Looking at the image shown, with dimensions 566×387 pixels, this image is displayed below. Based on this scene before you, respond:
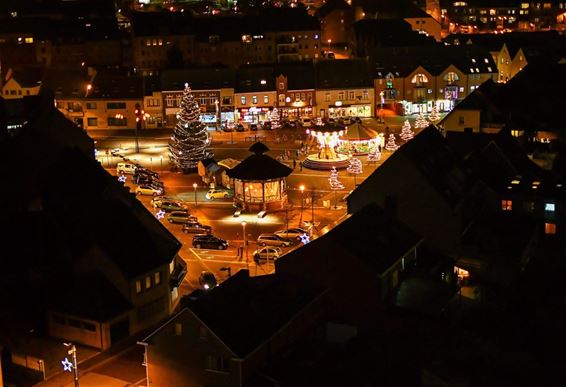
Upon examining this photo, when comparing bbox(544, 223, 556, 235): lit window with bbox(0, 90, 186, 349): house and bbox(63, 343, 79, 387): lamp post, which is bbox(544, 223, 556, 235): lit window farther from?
bbox(63, 343, 79, 387): lamp post

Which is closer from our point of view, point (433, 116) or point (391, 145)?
point (391, 145)

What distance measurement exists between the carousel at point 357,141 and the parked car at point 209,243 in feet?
63.6

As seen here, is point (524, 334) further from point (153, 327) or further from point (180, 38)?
point (180, 38)

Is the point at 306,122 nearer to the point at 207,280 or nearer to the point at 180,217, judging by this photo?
the point at 180,217

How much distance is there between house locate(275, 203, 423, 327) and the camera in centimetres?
2562

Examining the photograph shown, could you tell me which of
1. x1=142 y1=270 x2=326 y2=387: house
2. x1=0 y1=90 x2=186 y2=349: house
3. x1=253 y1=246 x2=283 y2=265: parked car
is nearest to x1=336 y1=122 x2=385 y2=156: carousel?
x1=253 y1=246 x2=283 y2=265: parked car

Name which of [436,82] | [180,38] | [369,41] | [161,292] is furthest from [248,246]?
[369,41]

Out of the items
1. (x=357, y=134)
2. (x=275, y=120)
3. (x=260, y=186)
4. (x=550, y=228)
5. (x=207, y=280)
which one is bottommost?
(x=207, y=280)

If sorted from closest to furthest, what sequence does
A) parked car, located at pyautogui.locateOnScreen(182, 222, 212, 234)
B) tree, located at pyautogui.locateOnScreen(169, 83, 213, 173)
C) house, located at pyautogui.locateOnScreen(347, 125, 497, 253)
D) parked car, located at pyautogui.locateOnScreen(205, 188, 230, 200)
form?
house, located at pyautogui.locateOnScreen(347, 125, 497, 253)
parked car, located at pyautogui.locateOnScreen(182, 222, 212, 234)
parked car, located at pyautogui.locateOnScreen(205, 188, 230, 200)
tree, located at pyautogui.locateOnScreen(169, 83, 213, 173)

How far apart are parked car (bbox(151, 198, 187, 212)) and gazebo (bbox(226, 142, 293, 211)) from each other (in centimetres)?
295

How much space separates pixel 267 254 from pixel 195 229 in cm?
516

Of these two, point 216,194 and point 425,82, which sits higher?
point 425,82

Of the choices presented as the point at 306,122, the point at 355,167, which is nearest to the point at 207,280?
the point at 355,167

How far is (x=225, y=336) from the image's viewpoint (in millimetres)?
21688
